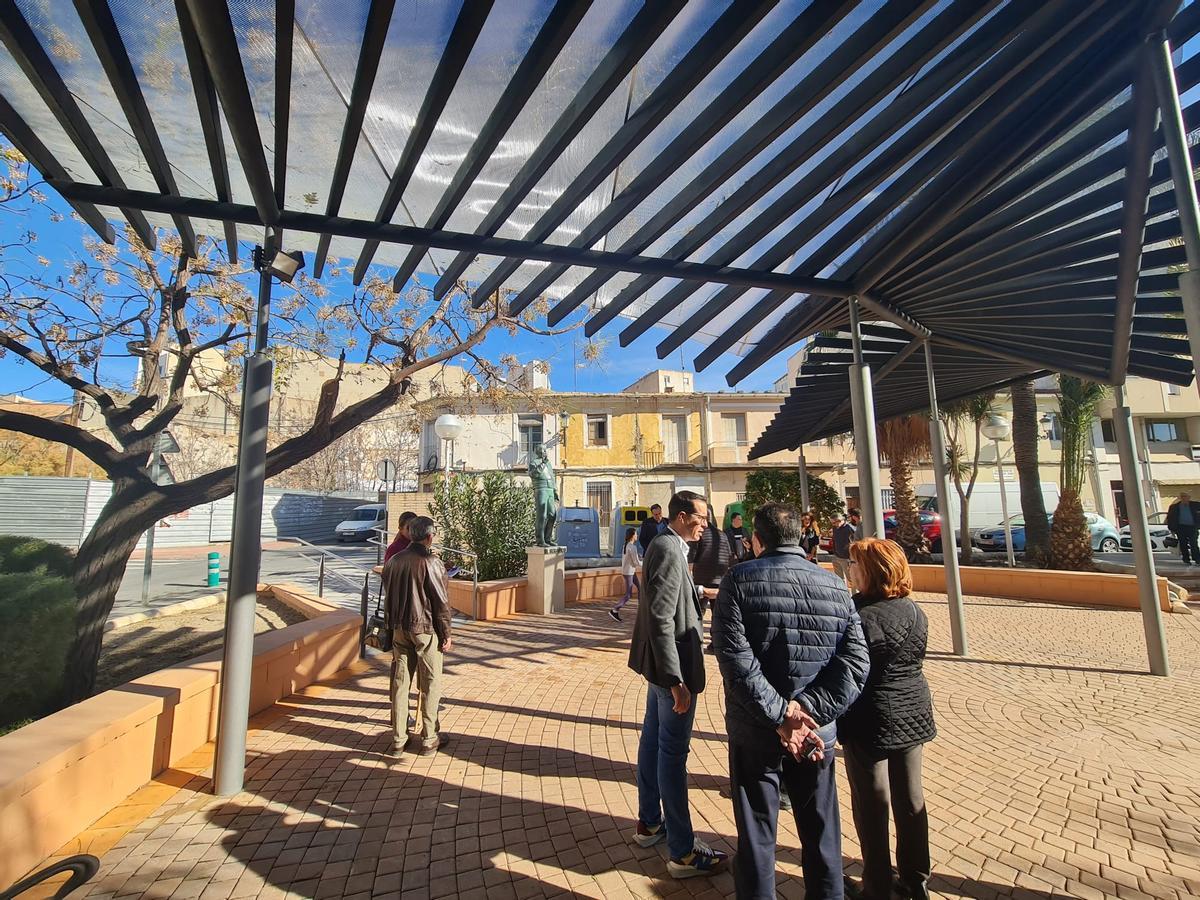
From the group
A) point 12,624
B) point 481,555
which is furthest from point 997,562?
point 12,624

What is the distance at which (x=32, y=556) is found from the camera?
6.04 meters

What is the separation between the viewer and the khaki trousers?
3.78m

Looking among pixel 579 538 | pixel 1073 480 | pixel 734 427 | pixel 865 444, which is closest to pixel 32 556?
pixel 865 444

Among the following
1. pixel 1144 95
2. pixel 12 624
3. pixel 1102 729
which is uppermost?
pixel 1144 95

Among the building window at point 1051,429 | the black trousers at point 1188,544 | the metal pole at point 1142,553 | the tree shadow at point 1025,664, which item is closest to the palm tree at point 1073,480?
the black trousers at point 1188,544

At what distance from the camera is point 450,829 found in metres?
2.85

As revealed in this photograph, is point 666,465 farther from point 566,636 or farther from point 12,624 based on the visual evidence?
point 12,624

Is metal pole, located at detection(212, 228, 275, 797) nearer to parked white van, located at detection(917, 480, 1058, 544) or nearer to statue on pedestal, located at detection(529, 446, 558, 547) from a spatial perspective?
statue on pedestal, located at detection(529, 446, 558, 547)

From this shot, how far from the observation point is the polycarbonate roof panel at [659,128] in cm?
235

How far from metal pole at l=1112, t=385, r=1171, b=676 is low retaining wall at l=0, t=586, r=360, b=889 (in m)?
7.69

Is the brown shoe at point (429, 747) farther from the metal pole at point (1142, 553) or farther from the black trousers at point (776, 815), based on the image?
the metal pole at point (1142, 553)

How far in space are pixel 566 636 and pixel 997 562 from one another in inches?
485

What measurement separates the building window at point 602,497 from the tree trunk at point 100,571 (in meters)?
21.9

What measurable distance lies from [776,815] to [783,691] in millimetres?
436
